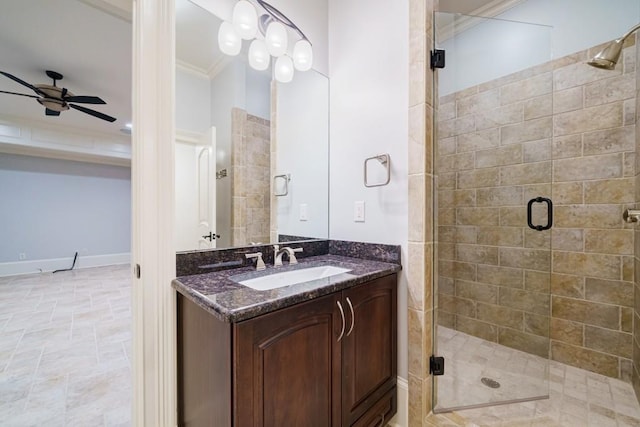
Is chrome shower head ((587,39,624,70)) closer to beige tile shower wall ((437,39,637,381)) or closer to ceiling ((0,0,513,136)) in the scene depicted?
beige tile shower wall ((437,39,637,381))

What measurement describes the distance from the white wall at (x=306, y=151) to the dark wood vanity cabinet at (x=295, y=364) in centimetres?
72

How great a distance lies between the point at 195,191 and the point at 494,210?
2217mm

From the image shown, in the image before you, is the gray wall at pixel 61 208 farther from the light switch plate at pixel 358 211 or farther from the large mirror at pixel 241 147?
the light switch plate at pixel 358 211

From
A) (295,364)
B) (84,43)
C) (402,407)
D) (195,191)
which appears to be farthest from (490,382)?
(84,43)

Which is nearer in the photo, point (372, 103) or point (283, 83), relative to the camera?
point (372, 103)

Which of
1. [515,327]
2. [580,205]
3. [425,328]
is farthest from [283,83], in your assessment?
[515,327]

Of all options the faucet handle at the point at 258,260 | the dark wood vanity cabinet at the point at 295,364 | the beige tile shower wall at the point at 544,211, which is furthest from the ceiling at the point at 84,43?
the dark wood vanity cabinet at the point at 295,364

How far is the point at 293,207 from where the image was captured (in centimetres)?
180

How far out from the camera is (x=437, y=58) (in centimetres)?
139

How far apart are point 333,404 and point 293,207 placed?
3.72ft

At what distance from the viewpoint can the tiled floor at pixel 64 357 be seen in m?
1.54

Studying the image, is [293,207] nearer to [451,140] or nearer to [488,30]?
[451,140]

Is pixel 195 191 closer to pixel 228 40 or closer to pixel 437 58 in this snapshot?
pixel 228 40

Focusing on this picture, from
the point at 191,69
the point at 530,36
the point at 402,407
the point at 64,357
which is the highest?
the point at 530,36
